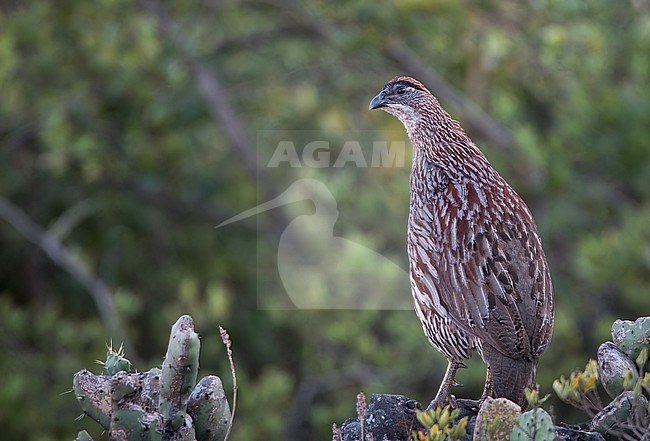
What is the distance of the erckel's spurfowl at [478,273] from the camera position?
15.9ft

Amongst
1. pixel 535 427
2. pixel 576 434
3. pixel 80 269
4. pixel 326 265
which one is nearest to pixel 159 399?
pixel 535 427

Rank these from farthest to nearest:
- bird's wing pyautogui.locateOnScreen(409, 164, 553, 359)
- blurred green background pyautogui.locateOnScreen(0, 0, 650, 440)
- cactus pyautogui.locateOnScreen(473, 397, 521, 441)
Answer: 1. blurred green background pyautogui.locateOnScreen(0, 0, 650, 440)
2. bird's wing pyautogui.locateOnScreen(409, 164, 553, 359)
3. cactus pyautogui.locateOnScreen(473, 397, 521, 441)

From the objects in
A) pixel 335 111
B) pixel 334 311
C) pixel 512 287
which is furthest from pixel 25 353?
pixel 512 287

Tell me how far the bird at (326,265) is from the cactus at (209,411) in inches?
267

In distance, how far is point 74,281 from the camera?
13.0m

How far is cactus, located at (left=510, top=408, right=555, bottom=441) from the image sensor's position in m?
3.76

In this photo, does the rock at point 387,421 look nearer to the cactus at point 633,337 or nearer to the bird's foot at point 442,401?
the bird's foot at point 442,401

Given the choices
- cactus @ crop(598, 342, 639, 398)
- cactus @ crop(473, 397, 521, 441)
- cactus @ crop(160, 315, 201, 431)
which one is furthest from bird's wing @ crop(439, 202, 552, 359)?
cactus @ crop(160, 315, 201, 431)

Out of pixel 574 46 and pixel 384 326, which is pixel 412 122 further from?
pixel 384 326

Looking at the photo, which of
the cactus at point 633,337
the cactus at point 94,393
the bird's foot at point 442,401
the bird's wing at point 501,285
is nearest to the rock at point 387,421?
the bird's foot at point 442,401

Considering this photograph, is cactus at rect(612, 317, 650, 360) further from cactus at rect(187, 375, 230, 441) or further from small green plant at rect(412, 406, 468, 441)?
cactus at rect(187, 375, 230, 441)

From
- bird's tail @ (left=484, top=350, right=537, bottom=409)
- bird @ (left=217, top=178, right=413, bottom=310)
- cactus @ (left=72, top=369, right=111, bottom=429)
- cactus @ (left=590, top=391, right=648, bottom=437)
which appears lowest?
cactus @ (left=590, top=391, right=648, bottom=437)

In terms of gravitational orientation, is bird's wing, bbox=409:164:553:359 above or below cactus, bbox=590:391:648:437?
above

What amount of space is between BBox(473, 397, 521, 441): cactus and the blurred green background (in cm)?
685
